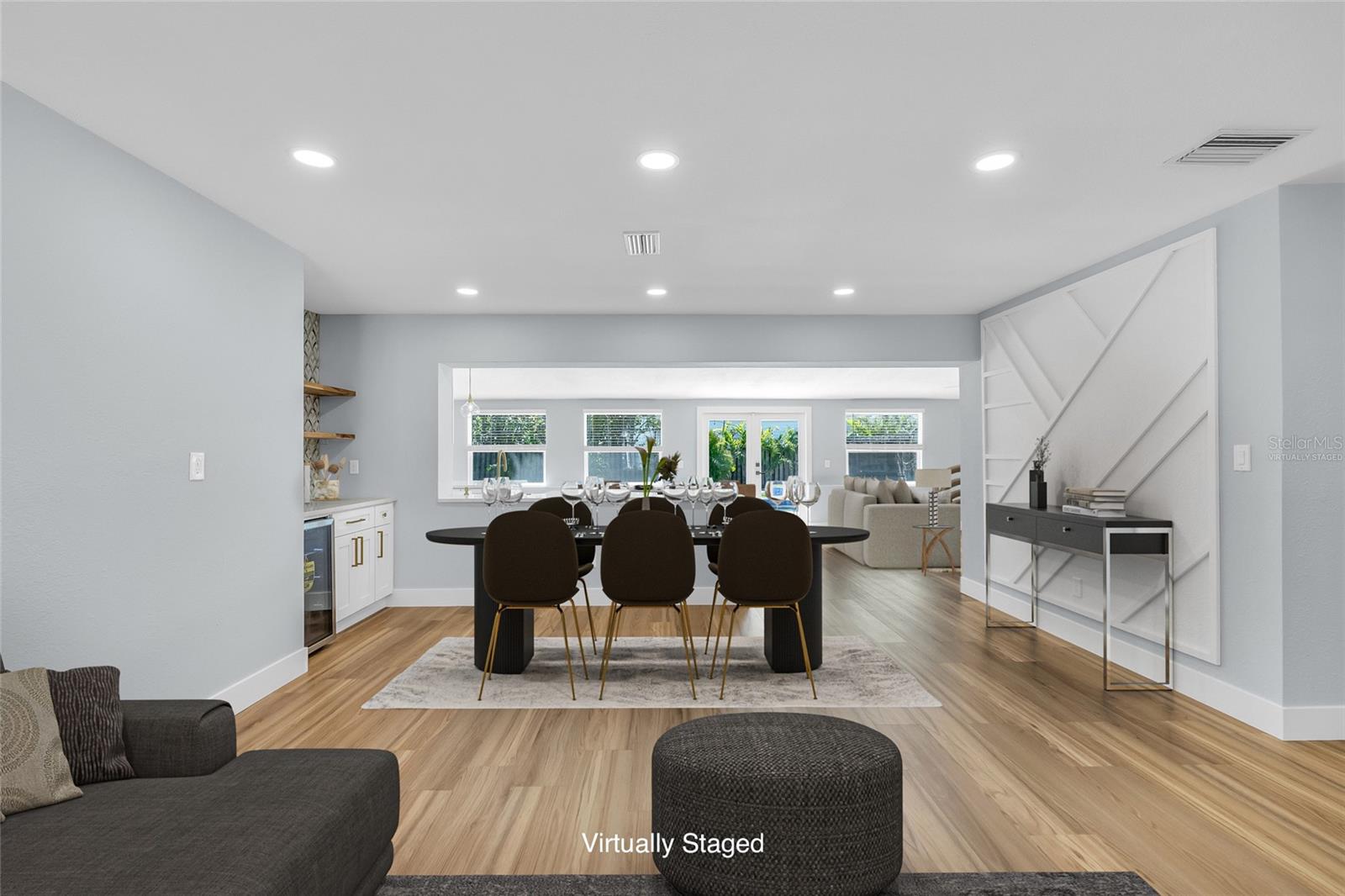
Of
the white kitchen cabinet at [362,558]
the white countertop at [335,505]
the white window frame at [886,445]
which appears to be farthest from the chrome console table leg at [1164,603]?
the white window frame at [886,445]

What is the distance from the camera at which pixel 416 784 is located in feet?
8.59

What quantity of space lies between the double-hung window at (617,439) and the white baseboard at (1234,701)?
7198mm

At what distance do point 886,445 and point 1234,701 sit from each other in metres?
8.23

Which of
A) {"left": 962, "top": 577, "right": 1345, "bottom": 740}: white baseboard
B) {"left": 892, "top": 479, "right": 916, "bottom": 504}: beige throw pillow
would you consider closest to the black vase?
{"left": 962, "top": 577, "right": 1345, "bottom": 740}: white baseboard

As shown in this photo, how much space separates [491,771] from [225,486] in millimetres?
1852

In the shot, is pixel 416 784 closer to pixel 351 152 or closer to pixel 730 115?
pixel 351 152

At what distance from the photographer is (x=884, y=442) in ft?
37.4

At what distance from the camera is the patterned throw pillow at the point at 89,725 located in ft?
5.67

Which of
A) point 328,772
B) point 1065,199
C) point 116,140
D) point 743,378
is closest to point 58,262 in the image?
point 116,140

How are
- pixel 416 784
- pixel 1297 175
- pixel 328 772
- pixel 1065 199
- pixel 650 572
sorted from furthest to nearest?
pixel 650 572, pixel 1065 199, pixel 1297 175, pixel 416 784, pixel 328 772

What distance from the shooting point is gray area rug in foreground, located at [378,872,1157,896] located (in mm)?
1927

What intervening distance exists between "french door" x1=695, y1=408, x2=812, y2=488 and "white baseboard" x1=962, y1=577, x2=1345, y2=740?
6787 mm

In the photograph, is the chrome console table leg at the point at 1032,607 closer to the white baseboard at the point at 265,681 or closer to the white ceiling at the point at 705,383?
the white ceiling at the point at 705,383

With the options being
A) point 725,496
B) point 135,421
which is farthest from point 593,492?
point 135,421
